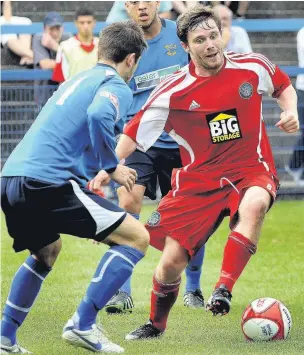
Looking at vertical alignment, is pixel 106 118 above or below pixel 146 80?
above

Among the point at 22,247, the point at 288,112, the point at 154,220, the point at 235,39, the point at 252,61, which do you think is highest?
the point at 252,61

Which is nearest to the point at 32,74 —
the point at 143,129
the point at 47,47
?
the point at 47,47

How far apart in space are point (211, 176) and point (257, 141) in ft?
1.25

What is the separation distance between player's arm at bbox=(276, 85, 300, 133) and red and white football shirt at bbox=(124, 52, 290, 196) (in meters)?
0.05

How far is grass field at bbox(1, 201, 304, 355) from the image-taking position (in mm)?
6777

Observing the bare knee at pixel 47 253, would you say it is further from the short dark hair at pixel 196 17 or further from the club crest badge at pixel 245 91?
the short dark hair at pixel 196 17

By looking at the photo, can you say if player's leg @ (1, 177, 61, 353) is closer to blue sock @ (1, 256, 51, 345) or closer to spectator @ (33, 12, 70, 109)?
blue sock @ (1, 256, 51, 345)

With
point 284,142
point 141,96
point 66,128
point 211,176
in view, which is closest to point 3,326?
point 66,128

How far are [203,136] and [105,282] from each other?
1514mm

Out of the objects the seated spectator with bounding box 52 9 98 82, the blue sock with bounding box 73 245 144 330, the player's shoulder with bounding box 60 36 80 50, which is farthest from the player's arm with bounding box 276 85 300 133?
the player's shoulder with bounding box 60 36 80 50

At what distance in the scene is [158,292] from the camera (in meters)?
7.18

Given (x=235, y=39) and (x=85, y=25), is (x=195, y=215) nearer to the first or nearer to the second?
(x=85, y=25)

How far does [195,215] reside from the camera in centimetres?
728

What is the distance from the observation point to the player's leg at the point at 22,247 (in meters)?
6.27
